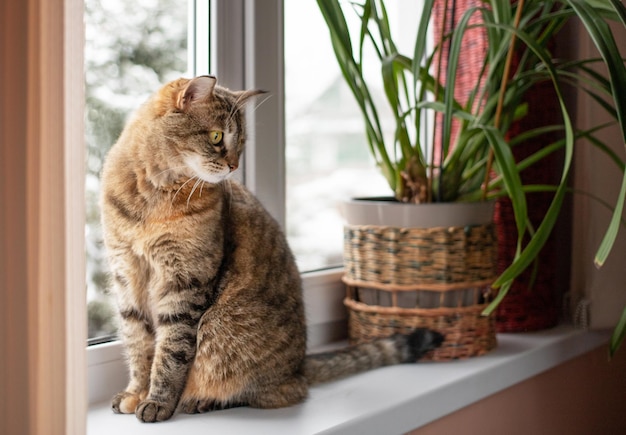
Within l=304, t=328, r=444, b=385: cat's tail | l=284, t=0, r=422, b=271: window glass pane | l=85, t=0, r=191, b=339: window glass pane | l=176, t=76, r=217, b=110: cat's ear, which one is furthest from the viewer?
l=284, t=0, r=422, b=271: window glass pane

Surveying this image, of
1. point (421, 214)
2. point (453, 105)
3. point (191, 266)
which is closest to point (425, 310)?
point (421, 214)

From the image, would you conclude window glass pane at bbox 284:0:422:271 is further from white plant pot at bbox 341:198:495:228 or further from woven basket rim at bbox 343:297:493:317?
woven basket rim at bbox 343:297:493:317

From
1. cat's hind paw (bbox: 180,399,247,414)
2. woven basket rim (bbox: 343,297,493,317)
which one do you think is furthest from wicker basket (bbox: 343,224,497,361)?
cat's hind paw (bbox: 180,399,247,414)

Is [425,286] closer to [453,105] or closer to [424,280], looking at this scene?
[424,280]

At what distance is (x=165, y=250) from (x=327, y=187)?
27.6 inches

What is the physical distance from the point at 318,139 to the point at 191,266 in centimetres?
67

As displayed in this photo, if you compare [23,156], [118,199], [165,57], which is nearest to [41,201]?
[23,156]

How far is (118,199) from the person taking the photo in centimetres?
95

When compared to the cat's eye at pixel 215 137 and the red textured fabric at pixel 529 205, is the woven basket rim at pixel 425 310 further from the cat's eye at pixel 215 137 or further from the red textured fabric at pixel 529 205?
the cat's eye at pixel 215 137

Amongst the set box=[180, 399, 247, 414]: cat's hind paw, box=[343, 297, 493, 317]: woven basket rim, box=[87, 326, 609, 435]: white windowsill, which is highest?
box=[343, 297, 493, 317]: woven basket rim

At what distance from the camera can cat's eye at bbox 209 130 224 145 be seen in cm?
97

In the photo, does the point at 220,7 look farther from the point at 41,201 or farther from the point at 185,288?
the point at 41,201

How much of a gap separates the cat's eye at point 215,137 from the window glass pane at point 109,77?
0.82 ft

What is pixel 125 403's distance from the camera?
99cm
